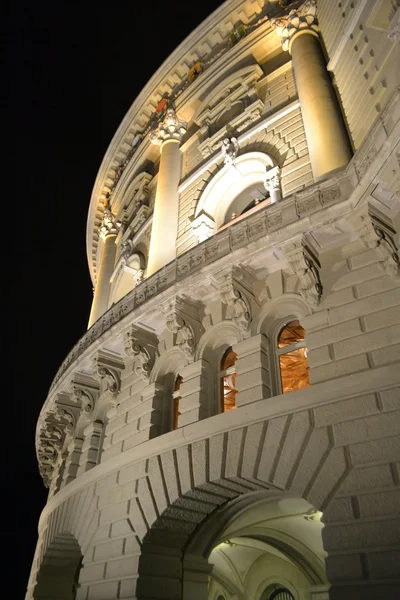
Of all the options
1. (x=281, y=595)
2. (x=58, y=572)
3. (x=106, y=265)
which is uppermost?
(x=106, y=265)

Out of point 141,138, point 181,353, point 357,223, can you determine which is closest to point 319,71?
point 357,223

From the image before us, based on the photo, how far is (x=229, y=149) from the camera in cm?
1733

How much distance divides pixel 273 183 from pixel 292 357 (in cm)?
554

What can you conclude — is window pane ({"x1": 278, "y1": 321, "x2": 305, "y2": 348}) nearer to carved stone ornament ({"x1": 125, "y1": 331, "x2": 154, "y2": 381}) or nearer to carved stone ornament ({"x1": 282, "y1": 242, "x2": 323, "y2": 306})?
carved stone ornament ({"x1": 282, "y1": 242, "x2": 323, "y2": 306})

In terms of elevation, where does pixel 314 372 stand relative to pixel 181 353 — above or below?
below

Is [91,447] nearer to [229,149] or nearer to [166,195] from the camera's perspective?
[166,195]

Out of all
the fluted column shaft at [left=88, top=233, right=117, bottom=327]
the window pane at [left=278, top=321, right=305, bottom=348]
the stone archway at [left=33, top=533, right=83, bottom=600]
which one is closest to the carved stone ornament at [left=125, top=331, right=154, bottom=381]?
the window pane at [left=278, top=321, right=305, bottom=348]

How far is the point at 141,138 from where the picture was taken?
26188 mm

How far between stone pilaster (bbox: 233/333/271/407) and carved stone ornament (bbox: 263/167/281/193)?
569cm

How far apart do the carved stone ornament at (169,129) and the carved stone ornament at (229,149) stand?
477cm

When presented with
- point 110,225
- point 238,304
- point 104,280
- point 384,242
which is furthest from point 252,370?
point 110,225

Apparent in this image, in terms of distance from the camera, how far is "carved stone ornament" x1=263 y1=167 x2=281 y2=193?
48.4 feet

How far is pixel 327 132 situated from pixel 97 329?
9.20 metres

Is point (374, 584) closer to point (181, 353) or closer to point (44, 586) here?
point (181, 353)
